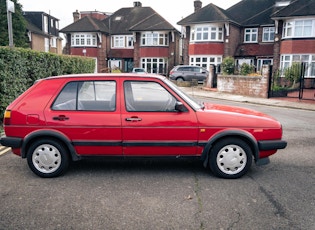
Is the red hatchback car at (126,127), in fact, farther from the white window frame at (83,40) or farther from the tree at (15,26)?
the white window frame at (83,40)

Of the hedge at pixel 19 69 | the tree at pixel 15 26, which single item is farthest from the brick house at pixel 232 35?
the hedge at pixel 19 69

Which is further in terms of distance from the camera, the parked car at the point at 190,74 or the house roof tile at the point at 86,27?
the house roof tile at the point at 86,27

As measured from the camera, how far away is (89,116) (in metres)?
5.11

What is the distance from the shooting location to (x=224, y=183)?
16.4 feet

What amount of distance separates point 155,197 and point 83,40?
144ft

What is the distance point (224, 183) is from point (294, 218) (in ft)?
4.29

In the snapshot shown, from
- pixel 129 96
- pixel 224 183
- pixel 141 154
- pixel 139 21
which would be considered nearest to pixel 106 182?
pixel 141 154

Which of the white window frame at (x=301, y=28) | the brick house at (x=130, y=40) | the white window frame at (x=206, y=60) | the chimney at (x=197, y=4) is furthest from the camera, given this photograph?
the brick house at (x=130, y=40)

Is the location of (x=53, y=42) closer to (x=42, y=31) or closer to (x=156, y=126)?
(x=42, y=31)

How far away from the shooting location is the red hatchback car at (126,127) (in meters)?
5.09

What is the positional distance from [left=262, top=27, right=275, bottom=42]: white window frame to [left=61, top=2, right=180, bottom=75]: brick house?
1144 centimetres

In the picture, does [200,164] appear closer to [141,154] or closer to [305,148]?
[141,154]

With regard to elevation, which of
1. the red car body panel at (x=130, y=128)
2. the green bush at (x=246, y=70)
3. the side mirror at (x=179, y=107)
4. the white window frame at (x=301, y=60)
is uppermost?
the white window frame at (x=301, y=60)

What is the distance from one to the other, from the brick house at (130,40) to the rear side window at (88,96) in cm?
3643
